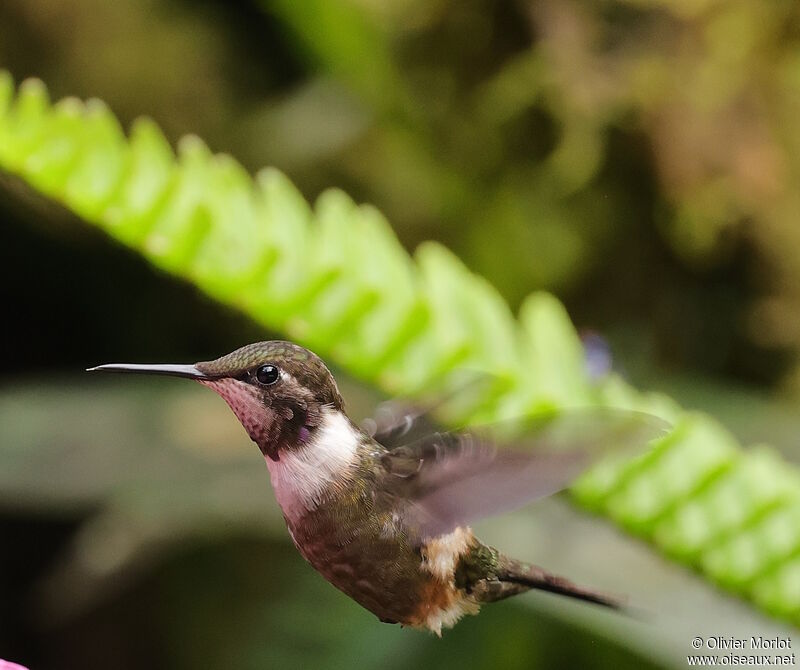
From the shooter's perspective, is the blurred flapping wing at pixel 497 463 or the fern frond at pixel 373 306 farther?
the fern frond at pixel 373 306

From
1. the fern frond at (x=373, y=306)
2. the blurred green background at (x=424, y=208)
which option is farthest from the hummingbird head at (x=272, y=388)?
the blurred green background at (x=424, y=208)

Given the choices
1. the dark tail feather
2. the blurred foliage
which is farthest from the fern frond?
the blurred foliage

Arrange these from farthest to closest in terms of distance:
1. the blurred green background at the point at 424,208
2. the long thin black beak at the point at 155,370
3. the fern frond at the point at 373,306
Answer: the blurred green background at the point at 424,208 < the fern frond at the point at 373,306 < the long thin black beak at the point at 155,370

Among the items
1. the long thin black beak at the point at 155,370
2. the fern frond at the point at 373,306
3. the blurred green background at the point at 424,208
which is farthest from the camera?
the blurred green background at the point at 424,208

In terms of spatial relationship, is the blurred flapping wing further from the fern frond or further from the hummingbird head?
the fern frond

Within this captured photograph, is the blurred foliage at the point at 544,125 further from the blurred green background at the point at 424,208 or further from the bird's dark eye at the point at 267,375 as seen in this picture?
the bird's dark eye at the point at 267,375

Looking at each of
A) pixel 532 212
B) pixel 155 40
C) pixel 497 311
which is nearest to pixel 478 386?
pixel 497 311

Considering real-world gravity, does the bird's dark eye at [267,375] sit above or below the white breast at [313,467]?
above
